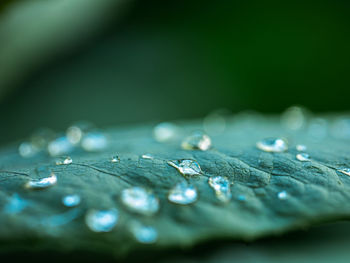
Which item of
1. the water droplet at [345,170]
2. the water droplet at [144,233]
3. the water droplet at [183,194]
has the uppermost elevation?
the water droplet at [345,170]

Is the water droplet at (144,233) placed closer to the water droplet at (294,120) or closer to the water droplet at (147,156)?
the water droplet at (147,156)

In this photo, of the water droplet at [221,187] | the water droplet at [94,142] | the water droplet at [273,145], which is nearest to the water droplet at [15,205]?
the water droplet at [221,187]

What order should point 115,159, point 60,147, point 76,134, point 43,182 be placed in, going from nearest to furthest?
point 43,182 < point 115,159 < point 60,147 < point 76,134

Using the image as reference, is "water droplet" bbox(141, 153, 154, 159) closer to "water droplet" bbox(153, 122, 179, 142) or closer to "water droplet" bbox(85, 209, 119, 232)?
"water droplet" bbox(85, 209, 119, 232)

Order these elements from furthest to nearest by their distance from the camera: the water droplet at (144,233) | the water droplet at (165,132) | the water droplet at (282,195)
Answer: the water droplet at (165,132)
the water droplet at (282,195)
the water droplet at (144,233)

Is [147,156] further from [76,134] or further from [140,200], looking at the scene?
[76,134]

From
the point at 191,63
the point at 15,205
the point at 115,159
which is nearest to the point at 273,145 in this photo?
the point at 115,159
